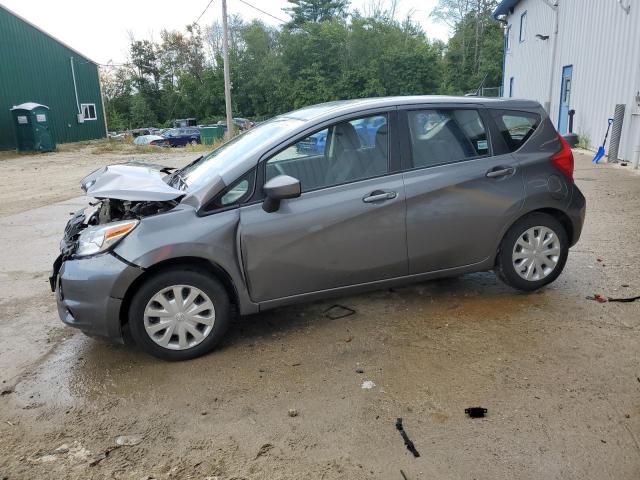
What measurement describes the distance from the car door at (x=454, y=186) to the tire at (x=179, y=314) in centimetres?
152

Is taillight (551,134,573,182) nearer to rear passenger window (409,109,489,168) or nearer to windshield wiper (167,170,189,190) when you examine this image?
rear passenger window (409,109,489,168)

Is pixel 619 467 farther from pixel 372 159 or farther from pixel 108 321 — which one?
pixel 108 321

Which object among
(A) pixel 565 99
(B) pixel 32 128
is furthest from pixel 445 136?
(B) pixel 32 128

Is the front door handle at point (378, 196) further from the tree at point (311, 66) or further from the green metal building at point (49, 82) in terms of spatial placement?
the tree at point (311, 66)

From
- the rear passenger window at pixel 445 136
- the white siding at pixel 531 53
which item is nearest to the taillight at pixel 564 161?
the rear passenger window at pixel 445 136

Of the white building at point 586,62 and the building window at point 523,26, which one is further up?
the building window at point 523,26

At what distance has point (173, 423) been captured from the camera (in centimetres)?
301

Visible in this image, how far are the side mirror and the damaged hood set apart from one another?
0.65 meters

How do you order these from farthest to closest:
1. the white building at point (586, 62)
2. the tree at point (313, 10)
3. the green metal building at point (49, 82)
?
1. the tree at point (313, 10)
2. the green metal building at point (49, 82)
3. the white building at point (586, 62)

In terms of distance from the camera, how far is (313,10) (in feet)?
180

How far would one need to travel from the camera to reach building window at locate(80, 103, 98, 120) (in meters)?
29.9

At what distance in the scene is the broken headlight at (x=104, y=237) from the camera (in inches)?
138

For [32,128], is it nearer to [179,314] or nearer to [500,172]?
[179,314]

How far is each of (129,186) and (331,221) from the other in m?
1.47
